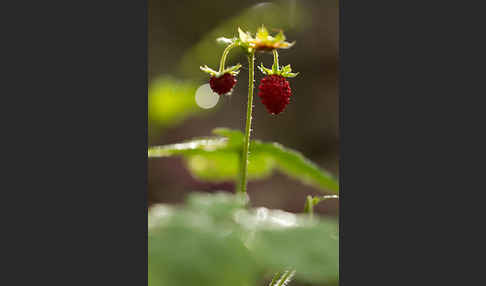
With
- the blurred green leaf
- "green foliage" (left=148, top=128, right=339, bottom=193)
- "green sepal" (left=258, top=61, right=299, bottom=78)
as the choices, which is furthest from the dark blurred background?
"green sepal" (left=258, top=61, right=299, bottom=78)

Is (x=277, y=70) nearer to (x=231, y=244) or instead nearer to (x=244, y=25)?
(x=231, y=244)

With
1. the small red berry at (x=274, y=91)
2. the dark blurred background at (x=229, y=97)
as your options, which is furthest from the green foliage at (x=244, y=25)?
the small red berry at (x=274, y=91)

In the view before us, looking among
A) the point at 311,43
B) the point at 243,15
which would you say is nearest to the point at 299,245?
the point at 243,15

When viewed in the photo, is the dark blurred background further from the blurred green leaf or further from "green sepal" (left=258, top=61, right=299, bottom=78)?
"green sepal" (left=258, top=61, right=299, bottom=78)

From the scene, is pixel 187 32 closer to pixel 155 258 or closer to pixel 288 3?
pixel 288 3

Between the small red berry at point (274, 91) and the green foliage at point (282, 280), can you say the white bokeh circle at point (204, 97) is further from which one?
the green foliage at point (282, 280)
